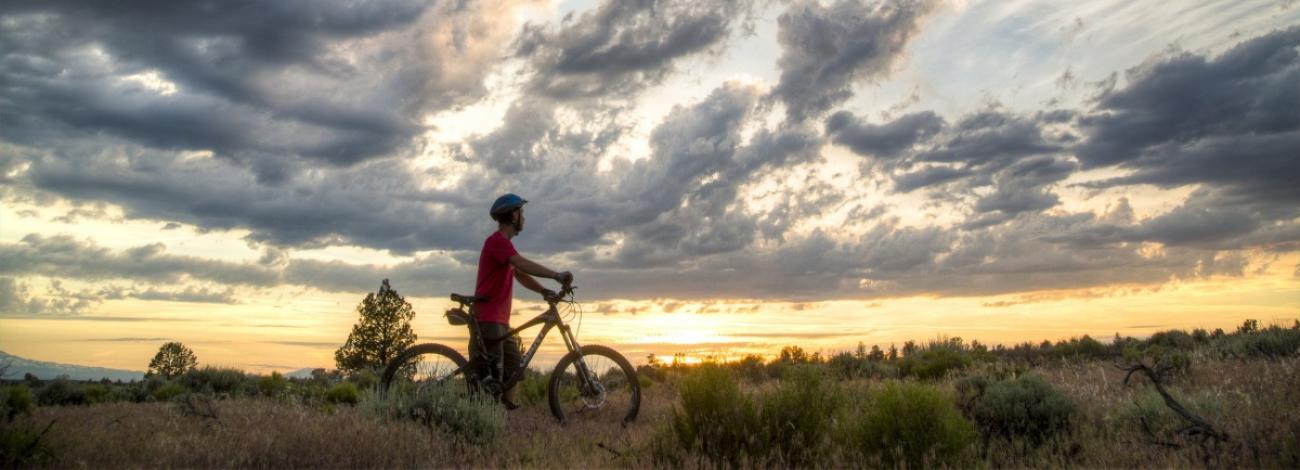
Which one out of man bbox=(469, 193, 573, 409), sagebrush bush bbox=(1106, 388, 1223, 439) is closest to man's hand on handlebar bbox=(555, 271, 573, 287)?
man bbox=(469, 193, 573, 409)

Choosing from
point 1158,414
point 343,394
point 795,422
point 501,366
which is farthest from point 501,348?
point 343,394

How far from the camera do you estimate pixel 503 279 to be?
9.12 meters

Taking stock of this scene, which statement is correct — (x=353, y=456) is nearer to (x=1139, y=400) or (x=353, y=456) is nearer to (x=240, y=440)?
(x=240, y=440)

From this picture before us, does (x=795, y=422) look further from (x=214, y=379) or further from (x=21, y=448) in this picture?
(x=214, y=379)

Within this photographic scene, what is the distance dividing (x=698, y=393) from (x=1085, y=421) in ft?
15.8

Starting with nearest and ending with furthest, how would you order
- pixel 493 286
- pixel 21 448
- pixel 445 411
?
1. pixel 21 448
2. pixel 445 411
3. pixel 493 286

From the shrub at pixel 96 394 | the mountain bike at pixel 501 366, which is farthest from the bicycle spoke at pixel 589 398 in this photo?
the shrub at pixel 96 394

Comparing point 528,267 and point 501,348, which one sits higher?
point 528,267

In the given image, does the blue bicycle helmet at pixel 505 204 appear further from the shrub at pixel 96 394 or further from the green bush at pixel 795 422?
the shrub at pixel 96 394

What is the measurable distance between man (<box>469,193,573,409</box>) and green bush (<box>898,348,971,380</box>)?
9.91 m

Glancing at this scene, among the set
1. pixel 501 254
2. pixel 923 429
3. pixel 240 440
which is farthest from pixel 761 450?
pixel 240 440

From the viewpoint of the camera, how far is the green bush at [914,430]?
20.1 ft

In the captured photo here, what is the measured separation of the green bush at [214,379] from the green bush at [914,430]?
16.8m

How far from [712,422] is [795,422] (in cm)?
78
